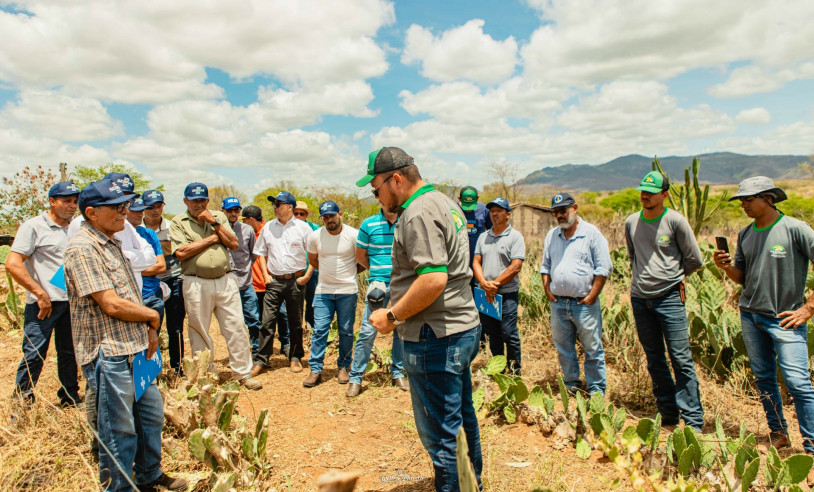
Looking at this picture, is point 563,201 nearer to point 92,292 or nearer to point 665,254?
point 665,254

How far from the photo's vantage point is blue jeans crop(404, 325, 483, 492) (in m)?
2.43

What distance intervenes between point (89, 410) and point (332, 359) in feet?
11.3

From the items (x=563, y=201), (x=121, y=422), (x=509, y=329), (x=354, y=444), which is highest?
(x=563, y=201)

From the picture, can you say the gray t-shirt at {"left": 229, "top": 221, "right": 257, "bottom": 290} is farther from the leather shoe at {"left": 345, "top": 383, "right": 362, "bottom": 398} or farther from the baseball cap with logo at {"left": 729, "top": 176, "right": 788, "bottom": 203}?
the baseball cap with logo at {"left": 729, "top": 176, "right": 788, "bottom": 203}

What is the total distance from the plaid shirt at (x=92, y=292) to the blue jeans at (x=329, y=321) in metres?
2.37

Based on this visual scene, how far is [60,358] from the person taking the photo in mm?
4137

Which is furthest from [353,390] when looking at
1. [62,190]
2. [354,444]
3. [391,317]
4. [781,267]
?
[781,267]

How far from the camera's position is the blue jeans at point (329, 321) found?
4918 mm

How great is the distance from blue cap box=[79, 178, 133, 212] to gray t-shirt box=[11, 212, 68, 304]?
185 cm

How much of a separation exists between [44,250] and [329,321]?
248cm

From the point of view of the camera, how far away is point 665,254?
369cm

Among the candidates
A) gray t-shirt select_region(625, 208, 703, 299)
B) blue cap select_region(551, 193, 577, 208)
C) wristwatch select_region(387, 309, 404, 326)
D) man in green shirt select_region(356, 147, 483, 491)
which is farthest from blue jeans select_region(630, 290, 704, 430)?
wristwatch select_region(387, 309, 404, 326)

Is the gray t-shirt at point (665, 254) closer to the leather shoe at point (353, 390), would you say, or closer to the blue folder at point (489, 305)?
the blue folder at point (489, 305)

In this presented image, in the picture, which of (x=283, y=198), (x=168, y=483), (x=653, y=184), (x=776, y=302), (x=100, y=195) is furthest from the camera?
(x=283, y=198)
